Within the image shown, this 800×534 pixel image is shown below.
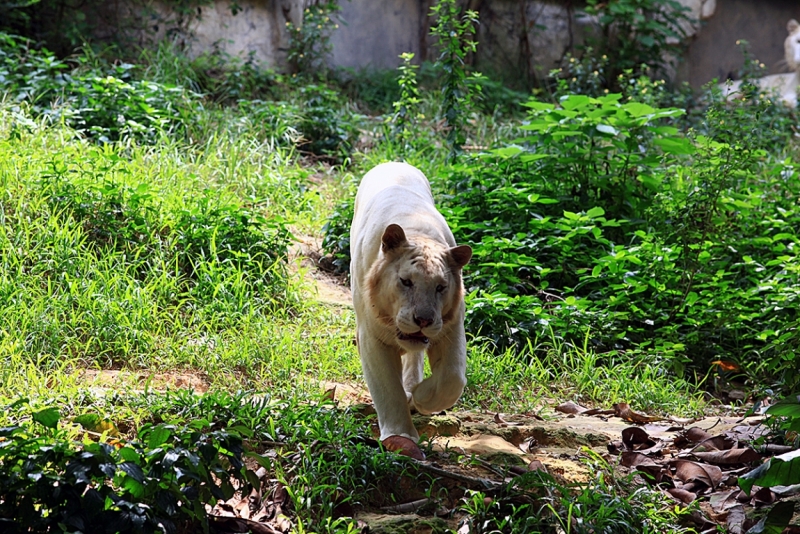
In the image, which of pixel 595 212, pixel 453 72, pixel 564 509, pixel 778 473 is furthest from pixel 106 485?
pixel 453 72

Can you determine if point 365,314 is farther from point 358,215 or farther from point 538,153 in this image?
point 538,153

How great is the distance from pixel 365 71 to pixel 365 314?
993 centimetres

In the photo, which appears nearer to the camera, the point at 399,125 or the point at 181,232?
the point at 181,232

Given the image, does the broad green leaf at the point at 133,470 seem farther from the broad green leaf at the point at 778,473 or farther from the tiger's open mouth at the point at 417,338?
the broad green leaf at the point at 778,473

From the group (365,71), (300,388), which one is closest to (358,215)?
(300,388)

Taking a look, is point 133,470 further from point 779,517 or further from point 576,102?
point 576,102

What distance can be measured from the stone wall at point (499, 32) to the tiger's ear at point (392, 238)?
9.08 m

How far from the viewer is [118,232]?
6.88 m

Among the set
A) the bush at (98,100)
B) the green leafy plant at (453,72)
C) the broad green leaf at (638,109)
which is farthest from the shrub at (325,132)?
the broad green leaf at (638,109)

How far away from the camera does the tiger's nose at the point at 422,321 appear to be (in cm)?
407

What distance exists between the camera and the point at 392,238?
13.8 feet

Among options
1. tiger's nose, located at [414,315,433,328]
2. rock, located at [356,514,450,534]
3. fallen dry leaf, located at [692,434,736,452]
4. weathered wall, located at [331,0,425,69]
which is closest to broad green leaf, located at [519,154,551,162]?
fallen dry leaf, located at [692,434,736,452]

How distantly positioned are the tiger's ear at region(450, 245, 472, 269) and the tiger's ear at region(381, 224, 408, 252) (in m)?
0.26

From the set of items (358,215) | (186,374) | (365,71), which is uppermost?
(365,71)
